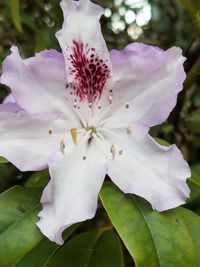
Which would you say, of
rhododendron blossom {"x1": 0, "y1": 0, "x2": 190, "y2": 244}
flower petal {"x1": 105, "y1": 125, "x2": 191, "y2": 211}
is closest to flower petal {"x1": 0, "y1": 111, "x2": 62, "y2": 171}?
rhododendron blossom {"x1": 0, "y1": 0, "x2": 190, "y2": 244}

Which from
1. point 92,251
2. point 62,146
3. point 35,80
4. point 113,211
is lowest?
point 92,251

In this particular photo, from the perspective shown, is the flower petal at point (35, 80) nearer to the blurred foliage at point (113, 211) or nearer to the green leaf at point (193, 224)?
the blurred foliage at point (113, 211)

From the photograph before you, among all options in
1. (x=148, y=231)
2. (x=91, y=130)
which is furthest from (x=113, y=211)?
(x=91, y=130)

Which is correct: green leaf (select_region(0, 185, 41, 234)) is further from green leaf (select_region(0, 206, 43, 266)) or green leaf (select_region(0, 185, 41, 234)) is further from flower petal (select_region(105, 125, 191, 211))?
flower petal (select_region(105, 125, 191, 211))

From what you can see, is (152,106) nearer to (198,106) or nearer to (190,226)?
(190,226)

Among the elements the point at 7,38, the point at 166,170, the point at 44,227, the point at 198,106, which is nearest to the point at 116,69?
the point at 166,170

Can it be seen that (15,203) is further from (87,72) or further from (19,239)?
(87,72)

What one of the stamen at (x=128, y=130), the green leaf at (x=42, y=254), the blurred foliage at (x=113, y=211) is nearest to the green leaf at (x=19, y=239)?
the blurred foliage at (x=113, y=211)
